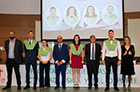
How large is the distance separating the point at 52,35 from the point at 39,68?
190 centimetres

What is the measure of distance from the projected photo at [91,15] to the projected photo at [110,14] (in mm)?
265

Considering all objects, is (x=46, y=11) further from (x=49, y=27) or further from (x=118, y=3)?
(x=118, y=3)

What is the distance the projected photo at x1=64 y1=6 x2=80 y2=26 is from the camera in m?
6.16

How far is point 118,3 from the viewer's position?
5969 millimetres

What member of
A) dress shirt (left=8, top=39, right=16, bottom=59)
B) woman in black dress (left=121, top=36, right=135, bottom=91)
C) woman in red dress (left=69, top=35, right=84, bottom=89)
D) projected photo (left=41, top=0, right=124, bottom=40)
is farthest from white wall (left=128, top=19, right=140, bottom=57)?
dress shirt (left=8, top=39, right=16, bottom=59)

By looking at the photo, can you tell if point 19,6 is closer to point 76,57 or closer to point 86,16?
point 86,16

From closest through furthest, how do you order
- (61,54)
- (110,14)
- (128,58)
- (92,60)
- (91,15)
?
1. (128,58)
2. (92,60)
3. (61,54)
4. (110,14)
5. (91,15)

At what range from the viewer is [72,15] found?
6.16 metres

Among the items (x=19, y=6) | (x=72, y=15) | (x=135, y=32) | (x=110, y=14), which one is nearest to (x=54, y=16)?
(x=72, y=15)

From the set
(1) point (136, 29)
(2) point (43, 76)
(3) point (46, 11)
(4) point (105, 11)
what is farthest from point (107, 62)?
(3) point (46, 11)

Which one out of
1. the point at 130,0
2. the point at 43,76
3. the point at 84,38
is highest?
the point at 130,0


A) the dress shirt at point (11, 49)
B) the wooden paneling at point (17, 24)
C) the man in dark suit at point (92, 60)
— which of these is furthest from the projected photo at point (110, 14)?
the dress shirt at point (11, 49)

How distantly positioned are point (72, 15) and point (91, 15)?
2.32 ft

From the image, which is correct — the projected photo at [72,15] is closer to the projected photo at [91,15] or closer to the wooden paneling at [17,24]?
the projected photo at [91,15]
